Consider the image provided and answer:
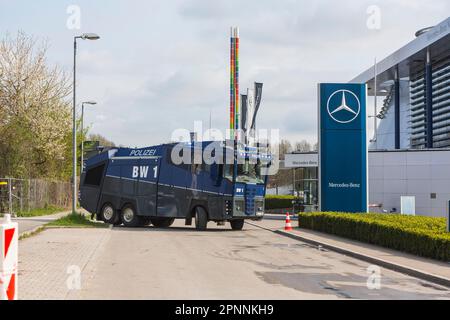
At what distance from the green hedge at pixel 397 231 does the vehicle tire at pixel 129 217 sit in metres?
8.17

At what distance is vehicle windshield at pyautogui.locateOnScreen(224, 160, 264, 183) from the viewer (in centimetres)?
2573

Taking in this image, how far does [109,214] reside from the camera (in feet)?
95.6

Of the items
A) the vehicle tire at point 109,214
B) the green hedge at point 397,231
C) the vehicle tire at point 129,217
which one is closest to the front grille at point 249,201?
the green hedge at point 397,231

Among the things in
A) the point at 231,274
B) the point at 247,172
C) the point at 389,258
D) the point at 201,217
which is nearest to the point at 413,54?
the point at 247,172

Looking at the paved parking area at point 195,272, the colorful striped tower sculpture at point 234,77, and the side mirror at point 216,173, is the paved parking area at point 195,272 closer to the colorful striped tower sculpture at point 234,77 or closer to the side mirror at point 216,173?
the side mirror at point 216,173

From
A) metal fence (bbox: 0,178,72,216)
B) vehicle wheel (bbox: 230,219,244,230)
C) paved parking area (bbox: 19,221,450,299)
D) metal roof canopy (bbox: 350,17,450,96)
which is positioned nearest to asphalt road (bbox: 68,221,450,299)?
paved parking area (bbox: 19,221,450,299)

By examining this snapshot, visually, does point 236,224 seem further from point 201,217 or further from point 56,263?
point 56,263

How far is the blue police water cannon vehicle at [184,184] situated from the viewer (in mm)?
25734

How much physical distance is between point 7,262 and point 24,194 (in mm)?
28803

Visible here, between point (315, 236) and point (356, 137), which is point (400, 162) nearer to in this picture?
point (356, 137)

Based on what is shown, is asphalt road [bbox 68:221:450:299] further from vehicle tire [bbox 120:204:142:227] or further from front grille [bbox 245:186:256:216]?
vehicle tire [bbox 120:204:142:227]

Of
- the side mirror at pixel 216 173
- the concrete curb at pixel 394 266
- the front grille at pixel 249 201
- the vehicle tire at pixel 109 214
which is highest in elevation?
the side mirror at pixel 216 173
